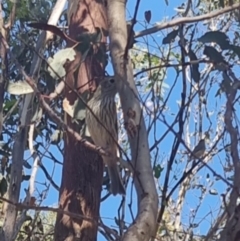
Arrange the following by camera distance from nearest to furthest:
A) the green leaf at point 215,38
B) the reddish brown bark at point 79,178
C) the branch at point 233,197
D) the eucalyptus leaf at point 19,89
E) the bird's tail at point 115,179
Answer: the branch at point 233,197 < the green leaf at point 215,38 < the eucalyptus leaf at point 19,89 < the reddish brown bark at point 79,178 < the bird's tail at point 115,179

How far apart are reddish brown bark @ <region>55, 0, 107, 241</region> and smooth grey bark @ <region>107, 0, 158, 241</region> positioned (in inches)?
42.9

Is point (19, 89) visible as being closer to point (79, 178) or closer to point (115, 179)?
point (79, 178)

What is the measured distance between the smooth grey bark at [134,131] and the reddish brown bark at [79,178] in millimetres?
1090

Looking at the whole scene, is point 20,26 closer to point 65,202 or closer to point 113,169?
point 113,169

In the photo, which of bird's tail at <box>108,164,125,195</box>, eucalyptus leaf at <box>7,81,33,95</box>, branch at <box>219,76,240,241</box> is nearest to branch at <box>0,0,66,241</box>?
eucalyptus leaf at <box>7,81,33,95</box>

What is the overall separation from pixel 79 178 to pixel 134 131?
1.52 m

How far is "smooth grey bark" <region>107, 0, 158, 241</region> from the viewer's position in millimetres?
1842

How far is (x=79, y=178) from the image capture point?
3584 mm

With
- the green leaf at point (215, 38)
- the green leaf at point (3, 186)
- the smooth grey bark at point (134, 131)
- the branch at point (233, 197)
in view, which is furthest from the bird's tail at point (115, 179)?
the branch at point (233, 197)

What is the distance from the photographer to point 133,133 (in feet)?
6.86

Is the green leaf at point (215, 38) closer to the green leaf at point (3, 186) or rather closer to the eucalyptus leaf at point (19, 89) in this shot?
the eucalyptus leaf at point (19, 89)

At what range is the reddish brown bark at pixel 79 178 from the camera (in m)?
3.49

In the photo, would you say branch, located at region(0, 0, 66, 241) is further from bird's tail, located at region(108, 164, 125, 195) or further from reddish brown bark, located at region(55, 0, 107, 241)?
bird's tail, located at region(108, 164, 125, 195)

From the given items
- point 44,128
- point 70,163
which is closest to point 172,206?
point 44,128
